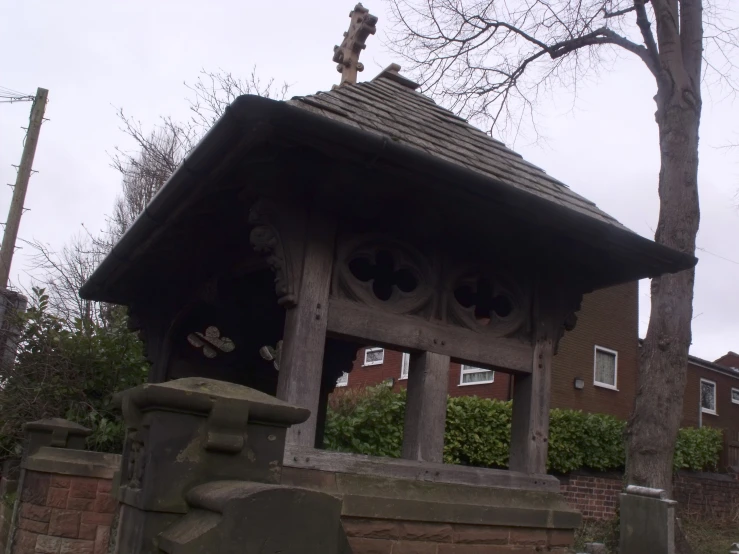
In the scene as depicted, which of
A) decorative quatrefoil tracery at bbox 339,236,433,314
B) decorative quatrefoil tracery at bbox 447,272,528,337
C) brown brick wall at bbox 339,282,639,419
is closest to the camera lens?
decorative quatrefoil tracery at bbox 339,236,433,314

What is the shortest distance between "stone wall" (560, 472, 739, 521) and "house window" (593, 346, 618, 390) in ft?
14.3

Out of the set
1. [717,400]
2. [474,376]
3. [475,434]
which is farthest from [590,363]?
[717,400]

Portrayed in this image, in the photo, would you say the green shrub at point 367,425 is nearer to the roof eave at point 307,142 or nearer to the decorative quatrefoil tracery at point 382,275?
the decorative quatrefoil tracery at point 382,275

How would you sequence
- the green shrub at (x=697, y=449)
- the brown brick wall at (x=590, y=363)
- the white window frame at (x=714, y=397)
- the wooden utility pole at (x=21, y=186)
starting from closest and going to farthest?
the wooden utility pole at (x=21, y=186)
the green shrub at (x=697, y=449)
the brown brick wall at (x=590, y=363)
the white window frame at (x=714, y=397)

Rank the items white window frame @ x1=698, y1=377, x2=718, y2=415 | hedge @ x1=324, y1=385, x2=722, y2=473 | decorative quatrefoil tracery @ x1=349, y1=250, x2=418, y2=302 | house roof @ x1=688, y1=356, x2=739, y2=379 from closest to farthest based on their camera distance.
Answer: decorative quatrefoil tracery @ x1=349, y1=250, x2=418, y2=302
hedge @ x1=324, y1=385, x2=722, y2=473
house roof @ x1=688, y1=356, x2=739, y2=379
white window frame @ x1=698, y1=377, x2=718, y2=415

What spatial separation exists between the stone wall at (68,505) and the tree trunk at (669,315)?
549 cm

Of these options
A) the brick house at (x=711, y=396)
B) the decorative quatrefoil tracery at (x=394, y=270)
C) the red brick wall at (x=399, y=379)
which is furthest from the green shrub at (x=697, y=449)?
the decorative quatrefoil tracery at (x=394, y=270)

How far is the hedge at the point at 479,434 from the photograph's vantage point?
10750 mm

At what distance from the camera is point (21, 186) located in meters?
15.8

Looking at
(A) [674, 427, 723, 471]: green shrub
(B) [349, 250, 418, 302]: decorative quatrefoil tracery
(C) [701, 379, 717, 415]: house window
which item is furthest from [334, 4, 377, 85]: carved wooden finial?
(C) [701, 379, 717, 415]: house window

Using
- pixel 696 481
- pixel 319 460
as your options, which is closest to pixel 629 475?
pixel 319 460

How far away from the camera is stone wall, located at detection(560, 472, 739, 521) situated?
1397 centimetres

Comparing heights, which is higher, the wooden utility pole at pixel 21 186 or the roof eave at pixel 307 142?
the wooden utility pole at pixel 21 186

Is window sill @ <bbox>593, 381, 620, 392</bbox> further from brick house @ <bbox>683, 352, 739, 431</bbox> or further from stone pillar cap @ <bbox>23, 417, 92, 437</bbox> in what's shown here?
stone pillar cap @ <bbox>23, 417, 92, 437</bbox>
